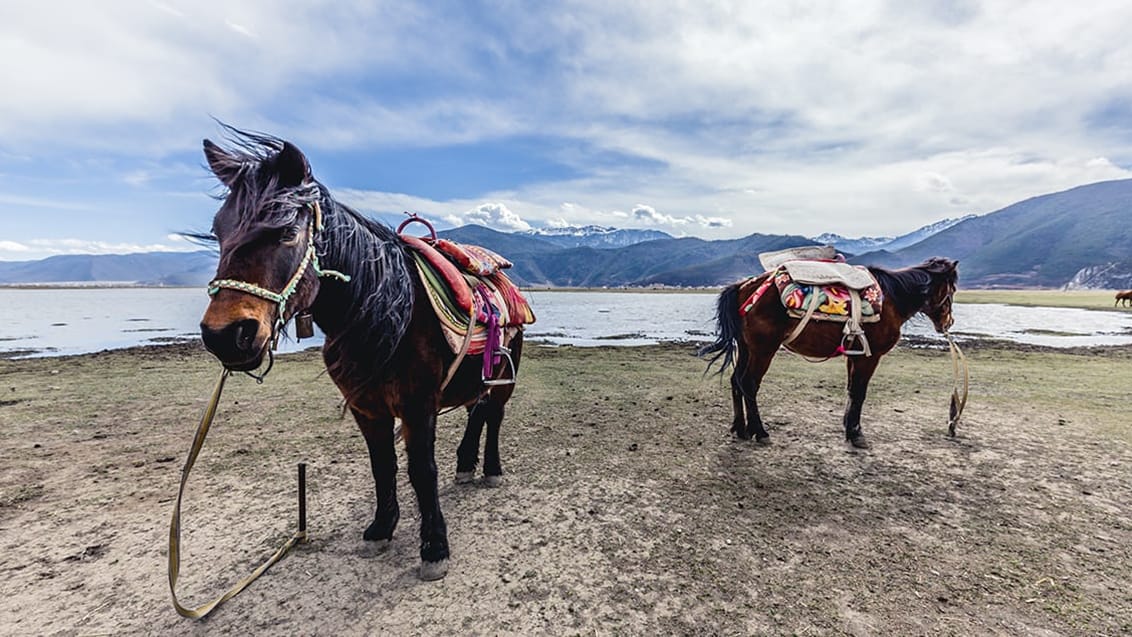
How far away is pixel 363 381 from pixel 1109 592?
189 inches

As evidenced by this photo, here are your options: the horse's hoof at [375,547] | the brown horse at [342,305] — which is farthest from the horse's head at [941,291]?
the horse's hoof at [375,547]

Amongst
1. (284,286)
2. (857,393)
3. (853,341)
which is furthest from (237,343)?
(857,393)

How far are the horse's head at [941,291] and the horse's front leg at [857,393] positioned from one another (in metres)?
1.13

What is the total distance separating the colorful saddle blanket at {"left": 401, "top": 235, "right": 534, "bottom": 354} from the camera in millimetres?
2998

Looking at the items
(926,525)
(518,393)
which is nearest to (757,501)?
(926,525)

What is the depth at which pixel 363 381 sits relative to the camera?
2.71 m

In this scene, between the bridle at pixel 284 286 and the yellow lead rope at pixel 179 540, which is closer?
the bridle at pixel 284 286

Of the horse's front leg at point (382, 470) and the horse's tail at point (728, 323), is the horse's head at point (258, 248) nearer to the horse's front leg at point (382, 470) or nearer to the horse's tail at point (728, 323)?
the horse's front leg at point (382, 470)

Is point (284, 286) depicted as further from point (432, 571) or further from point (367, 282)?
point (432, 571)

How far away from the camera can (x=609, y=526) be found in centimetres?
375

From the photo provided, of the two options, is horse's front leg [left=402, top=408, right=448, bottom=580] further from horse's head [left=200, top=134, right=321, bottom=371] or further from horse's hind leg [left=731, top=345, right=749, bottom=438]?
horse's hind leg [left=731, top=345, right=749, bottom=438]

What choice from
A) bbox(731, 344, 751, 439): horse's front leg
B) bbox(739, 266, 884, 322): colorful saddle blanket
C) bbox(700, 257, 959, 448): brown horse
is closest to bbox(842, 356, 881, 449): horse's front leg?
bbox(700, 257, 959, 448): brown horse

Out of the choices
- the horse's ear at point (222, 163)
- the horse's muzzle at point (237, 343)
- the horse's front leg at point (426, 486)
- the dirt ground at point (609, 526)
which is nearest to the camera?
the horse's muzzle at point (237, 343)

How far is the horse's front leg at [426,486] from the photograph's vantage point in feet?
9.54
